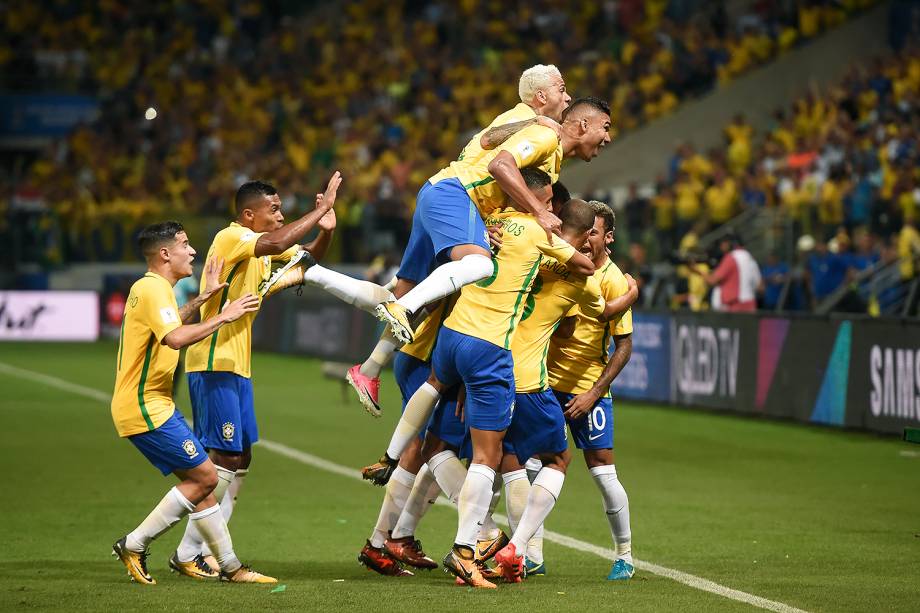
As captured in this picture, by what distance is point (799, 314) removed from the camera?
55.4 ft

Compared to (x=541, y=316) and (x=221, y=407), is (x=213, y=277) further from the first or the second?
(x=541, y=316)

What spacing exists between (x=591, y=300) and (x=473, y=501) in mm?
1310

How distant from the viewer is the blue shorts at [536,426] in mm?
7645

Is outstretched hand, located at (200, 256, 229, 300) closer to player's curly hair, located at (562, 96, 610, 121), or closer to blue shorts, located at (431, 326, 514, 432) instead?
blue shorts, located at (431, 326, 514, 432)

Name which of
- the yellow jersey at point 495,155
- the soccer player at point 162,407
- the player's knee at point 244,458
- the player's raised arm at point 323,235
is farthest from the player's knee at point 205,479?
the yellow jersey at point 495,155

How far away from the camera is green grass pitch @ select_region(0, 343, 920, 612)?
23.8ft

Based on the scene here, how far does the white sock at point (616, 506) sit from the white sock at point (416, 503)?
0.90m

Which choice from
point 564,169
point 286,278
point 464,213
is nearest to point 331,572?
point 286,278

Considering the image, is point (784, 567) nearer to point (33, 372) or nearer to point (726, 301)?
point (726, 301)


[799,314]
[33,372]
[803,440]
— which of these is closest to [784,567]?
[803,440]

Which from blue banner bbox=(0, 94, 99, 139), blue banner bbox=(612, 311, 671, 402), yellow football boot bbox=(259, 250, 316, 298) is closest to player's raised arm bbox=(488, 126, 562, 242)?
yellow football boot bbox=(259, 250, 316, 298)

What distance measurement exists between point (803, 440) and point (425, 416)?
8448mm

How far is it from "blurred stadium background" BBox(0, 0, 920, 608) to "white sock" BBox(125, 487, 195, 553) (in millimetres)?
7075

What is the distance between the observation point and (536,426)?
768cm
